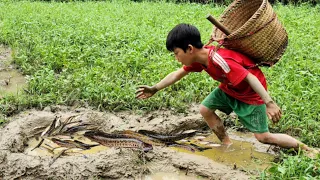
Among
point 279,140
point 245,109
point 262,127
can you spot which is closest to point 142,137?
point 245,109

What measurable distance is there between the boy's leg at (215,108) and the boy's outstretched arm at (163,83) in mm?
333

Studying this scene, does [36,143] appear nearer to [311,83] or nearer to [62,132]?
[62,132]

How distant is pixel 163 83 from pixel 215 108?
1.71ft

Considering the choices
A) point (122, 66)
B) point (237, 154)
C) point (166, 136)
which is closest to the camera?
point (237, 154)

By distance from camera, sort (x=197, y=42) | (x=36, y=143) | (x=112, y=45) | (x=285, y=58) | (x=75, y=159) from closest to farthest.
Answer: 1. (x=197, y=42)
2. (x=75, y=159)
3. (x=36, y=143)
4. (x=285, y=58)
5. (x=112, y=45)

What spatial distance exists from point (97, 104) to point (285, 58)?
9.17 ft

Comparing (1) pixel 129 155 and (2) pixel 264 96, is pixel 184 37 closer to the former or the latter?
(2) pixel 264 96

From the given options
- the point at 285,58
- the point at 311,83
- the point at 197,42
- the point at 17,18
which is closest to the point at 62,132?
the point at 197,42

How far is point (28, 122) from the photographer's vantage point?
4223 millimetres

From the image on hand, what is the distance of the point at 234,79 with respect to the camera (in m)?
3.05

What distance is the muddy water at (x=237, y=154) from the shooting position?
11.5ft

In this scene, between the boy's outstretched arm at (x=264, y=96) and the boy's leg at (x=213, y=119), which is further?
the boy's leg at (x=213, y=119)

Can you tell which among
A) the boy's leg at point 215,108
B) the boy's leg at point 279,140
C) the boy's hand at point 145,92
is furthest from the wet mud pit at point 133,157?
the boy's hand at point 145,92

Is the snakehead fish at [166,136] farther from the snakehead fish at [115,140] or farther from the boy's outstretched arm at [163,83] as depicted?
the boy's outstretched arm at [163,83]
